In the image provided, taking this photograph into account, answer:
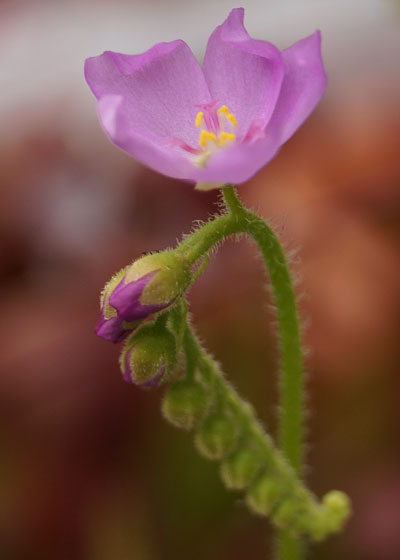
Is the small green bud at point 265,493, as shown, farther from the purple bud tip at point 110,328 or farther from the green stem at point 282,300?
the purple bud tip at point 110,328

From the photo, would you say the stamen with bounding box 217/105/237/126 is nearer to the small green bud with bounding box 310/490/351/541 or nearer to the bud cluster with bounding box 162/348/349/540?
the bud cluster with bounding box 162/348/349/540

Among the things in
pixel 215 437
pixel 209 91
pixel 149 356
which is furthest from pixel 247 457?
pixel 209 91

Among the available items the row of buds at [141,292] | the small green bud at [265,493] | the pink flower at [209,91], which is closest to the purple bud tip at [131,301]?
the row of buds at [141,292]

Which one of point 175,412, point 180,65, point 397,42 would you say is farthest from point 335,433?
point 397,42

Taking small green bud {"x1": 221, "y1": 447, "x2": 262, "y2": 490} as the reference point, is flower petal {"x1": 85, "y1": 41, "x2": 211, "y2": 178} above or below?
Result: above

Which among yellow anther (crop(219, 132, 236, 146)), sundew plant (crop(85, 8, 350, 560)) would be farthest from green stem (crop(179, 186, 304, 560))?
yellow anther (crop(219, 132, 236, 146))

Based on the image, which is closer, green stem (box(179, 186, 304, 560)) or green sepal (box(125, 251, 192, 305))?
green sepal (box(125, 251, 192, 305))

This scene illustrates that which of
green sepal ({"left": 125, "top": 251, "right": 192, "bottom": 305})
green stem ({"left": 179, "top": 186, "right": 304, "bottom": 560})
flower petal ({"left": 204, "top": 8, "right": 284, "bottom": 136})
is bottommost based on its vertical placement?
green sepal ({"left": 125, "top": 251, "right": 192, "bottom": 305})
